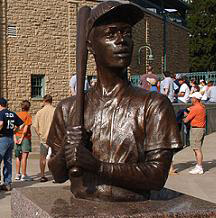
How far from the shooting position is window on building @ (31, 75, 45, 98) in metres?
27.4

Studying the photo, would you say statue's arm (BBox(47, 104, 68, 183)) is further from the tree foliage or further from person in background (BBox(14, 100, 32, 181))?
the tree foliage

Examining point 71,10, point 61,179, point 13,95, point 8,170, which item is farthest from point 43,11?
point 61,179

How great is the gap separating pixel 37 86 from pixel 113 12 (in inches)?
959

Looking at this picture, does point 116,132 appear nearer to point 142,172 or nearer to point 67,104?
point 142,172

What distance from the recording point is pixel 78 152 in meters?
3.25

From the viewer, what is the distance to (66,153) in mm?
3318

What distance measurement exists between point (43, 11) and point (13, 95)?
190 inches

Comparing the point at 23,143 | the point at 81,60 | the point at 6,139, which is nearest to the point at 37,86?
the point at 23,143

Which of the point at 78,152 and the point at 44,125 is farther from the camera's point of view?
the point at 44,125

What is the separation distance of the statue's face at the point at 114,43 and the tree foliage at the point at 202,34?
136 ft

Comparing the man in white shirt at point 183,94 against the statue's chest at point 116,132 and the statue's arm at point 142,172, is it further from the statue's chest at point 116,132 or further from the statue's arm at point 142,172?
the statue's arm at point 142,172

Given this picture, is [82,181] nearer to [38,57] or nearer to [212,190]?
[212,190]

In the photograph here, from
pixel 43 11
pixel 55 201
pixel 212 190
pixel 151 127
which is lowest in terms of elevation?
pixel 212 190

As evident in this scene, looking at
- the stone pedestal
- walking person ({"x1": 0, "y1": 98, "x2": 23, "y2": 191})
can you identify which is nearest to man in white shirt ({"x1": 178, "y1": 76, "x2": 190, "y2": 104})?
walking person ({"x1": 0, "y1": 98, "x2": 23, "y2": 191})
